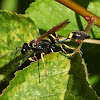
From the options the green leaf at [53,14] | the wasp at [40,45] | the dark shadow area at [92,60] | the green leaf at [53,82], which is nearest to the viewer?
the green leaf at [53,82]

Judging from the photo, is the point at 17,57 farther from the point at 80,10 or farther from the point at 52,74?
the point at 80,10

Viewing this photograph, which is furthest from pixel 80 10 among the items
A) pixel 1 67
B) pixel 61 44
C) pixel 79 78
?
pixel 1 67

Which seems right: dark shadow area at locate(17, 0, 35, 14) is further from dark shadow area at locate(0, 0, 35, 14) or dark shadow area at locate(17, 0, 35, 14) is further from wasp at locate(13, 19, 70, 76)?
wasp at locate(13, 19, 70, 76)

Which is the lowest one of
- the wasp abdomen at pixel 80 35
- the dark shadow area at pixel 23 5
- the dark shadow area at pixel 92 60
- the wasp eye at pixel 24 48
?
the dark shadow area at pixel 92 60

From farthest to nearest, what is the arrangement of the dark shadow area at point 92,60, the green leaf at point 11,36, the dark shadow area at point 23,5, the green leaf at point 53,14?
the dark shadow area at point 23,5 < the green leaf at point 53,14 < the dark shadow area at point 92,60 < the green leaf at point 11,36

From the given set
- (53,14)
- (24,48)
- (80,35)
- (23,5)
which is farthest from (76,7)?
(23,5)

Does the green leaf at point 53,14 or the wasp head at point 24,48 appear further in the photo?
the green leaf at point 53,14

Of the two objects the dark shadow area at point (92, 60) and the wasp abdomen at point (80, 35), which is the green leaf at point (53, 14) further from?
the wasp abdomen at point (80, 35)

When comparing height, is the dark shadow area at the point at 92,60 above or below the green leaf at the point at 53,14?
Result: below

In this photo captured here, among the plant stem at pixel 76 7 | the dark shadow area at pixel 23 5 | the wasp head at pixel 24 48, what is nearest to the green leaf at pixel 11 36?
the wasp head at pixel 24 48
